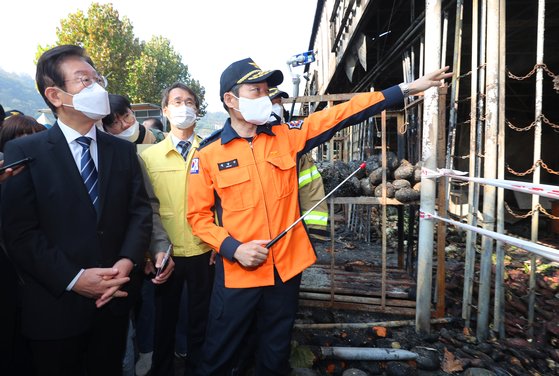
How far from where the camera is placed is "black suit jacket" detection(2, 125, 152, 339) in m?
1.50

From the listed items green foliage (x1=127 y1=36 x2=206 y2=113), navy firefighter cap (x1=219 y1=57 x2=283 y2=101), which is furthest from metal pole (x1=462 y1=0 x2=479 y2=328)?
green foliage (x1=127 y1=36 x2=206 y2=113)

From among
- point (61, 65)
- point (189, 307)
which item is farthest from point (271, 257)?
point (61, 65)

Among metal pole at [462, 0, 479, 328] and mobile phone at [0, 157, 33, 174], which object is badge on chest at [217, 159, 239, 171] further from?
metal pole at [462, 0, 479, 328]

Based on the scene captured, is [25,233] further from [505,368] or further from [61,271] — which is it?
[505,368]

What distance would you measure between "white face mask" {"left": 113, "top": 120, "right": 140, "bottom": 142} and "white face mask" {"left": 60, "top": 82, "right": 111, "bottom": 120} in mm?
1163

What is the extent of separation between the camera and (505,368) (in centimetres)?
290

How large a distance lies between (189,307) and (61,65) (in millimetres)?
1846

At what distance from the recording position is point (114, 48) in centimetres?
1884

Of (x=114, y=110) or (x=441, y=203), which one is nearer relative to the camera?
(x=114, y=110)

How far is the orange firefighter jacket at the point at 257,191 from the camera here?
2008 millimetres

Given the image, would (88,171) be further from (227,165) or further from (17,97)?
(17,97)

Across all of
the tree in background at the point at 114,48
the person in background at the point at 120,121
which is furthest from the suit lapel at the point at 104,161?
the tree in background at the point at 114,48

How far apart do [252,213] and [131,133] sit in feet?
5.38

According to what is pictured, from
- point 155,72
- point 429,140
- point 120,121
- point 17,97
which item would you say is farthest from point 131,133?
point 17,97
